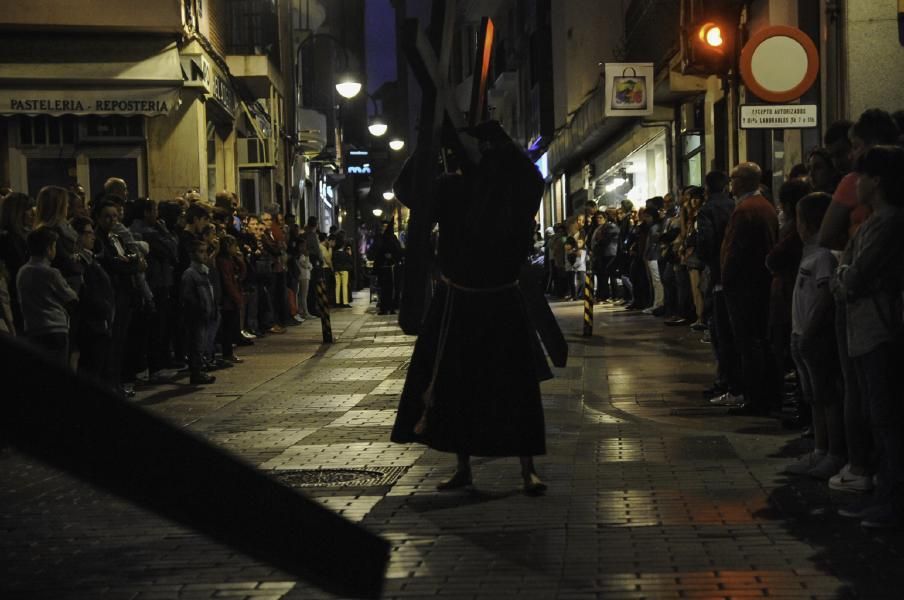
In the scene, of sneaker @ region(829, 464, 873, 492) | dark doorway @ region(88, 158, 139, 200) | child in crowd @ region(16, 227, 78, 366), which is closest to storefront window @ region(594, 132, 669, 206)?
dark doorway @ region(88, 158, 139, 200)

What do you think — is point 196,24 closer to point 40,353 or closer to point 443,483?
point 443,483

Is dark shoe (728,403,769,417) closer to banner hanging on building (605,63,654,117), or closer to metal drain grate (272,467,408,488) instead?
metal drain grate (272,467,408,488)

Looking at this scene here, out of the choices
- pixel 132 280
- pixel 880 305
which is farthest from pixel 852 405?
pixel 132 280

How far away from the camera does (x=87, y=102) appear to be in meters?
23.6

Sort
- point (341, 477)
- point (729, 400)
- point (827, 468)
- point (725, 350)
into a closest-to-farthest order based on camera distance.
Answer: point (827, 468), point (341, 477), point (729, 400), point (725, 350)

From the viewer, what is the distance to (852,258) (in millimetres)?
7012

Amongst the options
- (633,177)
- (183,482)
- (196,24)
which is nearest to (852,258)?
(183,482)

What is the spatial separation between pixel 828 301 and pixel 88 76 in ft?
60.0

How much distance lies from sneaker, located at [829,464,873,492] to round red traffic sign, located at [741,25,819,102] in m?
6.77

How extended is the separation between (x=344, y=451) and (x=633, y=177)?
30.0 meters

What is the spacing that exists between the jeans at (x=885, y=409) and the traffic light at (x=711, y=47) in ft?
48.3

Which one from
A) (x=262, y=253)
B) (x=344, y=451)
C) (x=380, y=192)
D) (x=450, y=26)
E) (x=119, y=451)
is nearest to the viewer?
(x=119, y=451)

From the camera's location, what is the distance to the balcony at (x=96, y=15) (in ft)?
79.7

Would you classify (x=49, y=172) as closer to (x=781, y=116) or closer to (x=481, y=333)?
(x=781, y=116)
